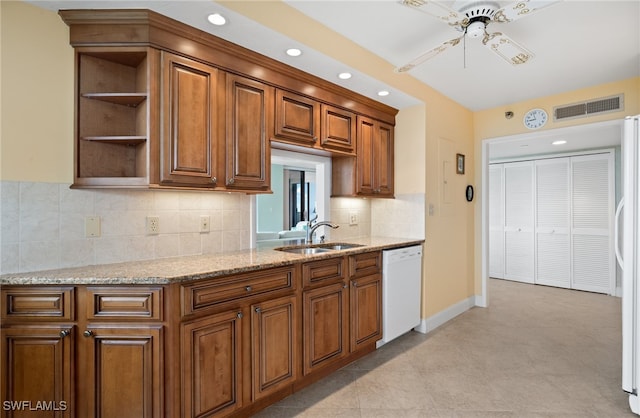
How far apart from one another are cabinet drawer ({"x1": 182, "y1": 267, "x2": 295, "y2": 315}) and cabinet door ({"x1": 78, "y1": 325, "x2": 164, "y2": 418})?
0.20m

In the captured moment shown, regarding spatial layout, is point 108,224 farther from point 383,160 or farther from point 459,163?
point 459,163

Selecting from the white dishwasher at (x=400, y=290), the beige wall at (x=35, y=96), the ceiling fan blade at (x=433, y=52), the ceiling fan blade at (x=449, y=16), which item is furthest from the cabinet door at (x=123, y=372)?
the ceiling fan blade at (x=433, y=52)

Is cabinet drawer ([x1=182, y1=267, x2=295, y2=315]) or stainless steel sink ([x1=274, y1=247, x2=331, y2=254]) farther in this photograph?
stainless steel sink ([x1=274, y1=247, x2=331, y2=254])

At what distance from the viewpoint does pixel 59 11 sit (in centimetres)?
180

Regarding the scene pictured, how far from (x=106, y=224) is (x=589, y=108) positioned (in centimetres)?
459

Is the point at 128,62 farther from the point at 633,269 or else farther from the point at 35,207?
the point at 633,269

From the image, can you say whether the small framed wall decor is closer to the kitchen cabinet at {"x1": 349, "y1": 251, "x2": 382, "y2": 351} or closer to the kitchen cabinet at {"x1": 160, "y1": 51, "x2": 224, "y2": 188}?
the kitchen cabinet at {"x1": 349, "y1": 251, "x2": 382, "y2": 351}

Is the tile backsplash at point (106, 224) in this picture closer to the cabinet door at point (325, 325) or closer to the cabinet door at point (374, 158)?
the cabinet door at point (325, 325)

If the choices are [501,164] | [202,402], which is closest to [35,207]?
[202,402]

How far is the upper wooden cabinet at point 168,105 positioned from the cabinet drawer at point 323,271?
67 cm

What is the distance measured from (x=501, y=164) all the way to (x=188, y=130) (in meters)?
5.79

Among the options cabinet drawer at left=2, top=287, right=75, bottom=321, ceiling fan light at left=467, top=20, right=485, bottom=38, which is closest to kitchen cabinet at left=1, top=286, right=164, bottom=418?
cabinet drawer at left=2, top=287, right=75, bottom=321

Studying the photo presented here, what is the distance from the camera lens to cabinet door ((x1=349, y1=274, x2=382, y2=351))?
2.70 m

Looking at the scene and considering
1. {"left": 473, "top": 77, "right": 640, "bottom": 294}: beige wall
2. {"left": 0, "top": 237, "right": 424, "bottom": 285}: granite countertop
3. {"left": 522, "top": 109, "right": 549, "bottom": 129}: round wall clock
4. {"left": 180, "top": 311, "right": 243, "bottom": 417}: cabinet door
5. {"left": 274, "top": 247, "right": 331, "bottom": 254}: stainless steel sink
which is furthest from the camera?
{"left": 522, "top": 109, "right": 549, "bottom": 129}: round wall clock
